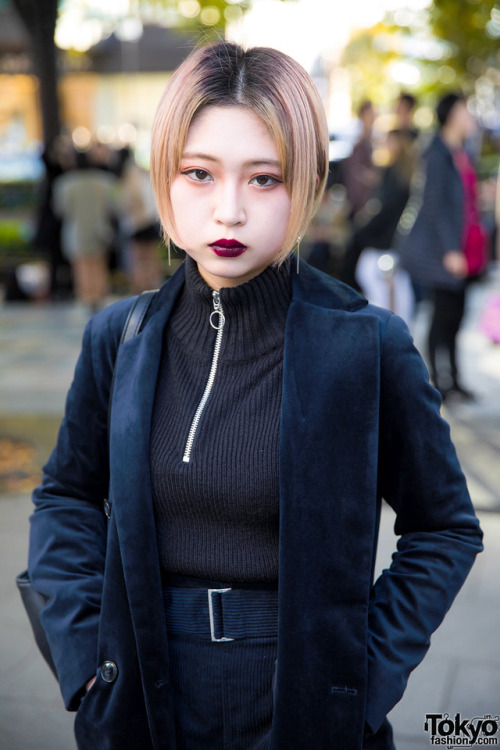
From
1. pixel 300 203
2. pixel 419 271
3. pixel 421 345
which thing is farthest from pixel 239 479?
pixel 421 345

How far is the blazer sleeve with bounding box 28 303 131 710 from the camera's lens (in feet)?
5.62

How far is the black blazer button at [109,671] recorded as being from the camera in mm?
1622

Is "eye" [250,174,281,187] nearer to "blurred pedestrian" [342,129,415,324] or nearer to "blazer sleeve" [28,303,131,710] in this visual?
"blazer sleeve" [28,303,131,710]

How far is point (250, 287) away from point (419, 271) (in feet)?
15.9

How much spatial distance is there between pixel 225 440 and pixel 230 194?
0.45 m

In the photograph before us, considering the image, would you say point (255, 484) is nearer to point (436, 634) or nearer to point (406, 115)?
point (436, 634)

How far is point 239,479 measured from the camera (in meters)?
1.55

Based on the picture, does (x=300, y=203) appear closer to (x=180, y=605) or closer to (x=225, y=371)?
(x=225, y=371)

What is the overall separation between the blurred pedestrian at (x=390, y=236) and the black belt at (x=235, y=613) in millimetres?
5598

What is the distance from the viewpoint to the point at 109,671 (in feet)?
5.34

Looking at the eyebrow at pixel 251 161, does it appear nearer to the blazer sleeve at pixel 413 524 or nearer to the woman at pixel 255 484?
the woman at pixel 255 484

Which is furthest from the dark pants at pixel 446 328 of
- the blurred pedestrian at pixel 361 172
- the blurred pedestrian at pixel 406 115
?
the blurred pedestrian at pixel 361 172

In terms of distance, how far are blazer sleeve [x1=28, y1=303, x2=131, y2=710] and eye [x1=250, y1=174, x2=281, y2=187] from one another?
46 centimetres

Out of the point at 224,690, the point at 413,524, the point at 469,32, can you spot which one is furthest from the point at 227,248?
the point at 469,32
